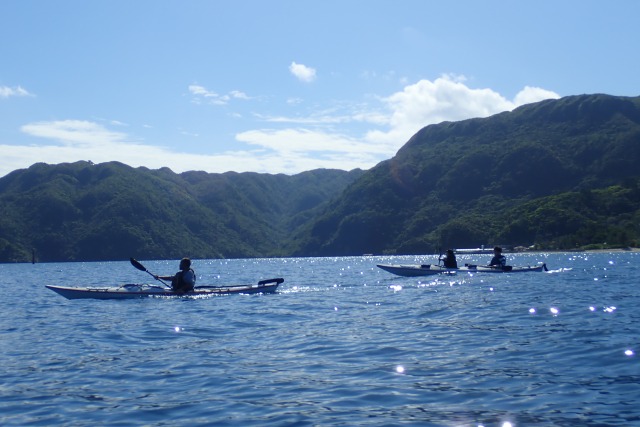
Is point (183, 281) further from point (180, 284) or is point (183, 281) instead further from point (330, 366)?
point (330, 366)

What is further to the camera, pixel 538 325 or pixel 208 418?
pixel 538 325

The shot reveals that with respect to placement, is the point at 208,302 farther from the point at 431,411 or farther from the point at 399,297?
the point at 431,411

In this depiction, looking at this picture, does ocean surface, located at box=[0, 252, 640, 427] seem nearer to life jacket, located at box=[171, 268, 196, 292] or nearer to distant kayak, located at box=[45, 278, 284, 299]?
life jacket, located at box=[171, 268, 196, 292]

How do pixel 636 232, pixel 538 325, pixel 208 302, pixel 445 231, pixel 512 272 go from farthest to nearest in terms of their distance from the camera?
pixel 445 231
pixel 636 232
pixel 512 272
pixel 208 302
pixel 538 325

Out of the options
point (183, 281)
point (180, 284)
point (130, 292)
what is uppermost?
point (183, 281)

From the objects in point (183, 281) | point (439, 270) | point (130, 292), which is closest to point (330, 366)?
point (183, 281)

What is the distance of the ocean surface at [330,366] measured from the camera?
35.1 ft

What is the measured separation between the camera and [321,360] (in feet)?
49.6

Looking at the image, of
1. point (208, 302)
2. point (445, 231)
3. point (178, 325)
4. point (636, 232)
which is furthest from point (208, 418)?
point (445, 231)

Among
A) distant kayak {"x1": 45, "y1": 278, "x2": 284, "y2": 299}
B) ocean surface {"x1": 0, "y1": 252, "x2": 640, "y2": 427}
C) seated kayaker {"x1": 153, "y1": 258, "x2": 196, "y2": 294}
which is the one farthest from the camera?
distant kayak {"x1": 45, "y1": 278, "x2": 284, "y2": 299}

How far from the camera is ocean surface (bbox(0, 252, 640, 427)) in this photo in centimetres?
1070

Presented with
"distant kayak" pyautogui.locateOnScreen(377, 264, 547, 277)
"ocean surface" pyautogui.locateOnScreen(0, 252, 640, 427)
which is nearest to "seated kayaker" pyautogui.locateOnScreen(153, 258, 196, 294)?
"ocean surface" pyautogui.locateOnScreen(0, 252, 640, 427)

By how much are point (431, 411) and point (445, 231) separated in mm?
164266

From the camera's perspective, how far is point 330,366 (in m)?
14.4
